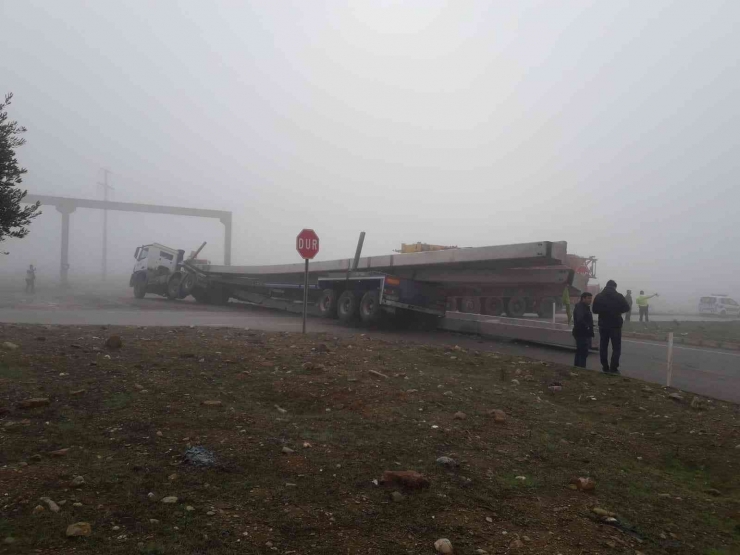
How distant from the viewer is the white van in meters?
47.4

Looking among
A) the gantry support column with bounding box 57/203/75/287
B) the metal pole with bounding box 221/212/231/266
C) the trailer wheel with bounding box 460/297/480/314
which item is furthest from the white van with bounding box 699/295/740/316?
the gantry support column with bounding box 57/203/75/287

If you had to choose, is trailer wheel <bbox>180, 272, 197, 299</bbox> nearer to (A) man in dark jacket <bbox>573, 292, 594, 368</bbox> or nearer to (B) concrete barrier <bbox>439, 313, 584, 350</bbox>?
(B) concrete barrier <bbox>439, 313, 584, 350</bbox>

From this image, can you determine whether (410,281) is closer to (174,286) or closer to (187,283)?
(187,283)

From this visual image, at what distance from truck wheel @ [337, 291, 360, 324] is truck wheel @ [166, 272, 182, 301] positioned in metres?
12.1

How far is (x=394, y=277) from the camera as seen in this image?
1664cm

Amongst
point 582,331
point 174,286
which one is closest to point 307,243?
point 582,331

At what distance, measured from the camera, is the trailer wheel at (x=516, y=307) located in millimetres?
24812

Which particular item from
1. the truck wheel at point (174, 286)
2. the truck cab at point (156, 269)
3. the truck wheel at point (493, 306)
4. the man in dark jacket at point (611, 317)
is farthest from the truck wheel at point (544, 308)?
the truck cab at point (156, 269)

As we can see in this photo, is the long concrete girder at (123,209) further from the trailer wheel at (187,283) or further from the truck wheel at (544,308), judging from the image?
the truck wheel at (544,308)

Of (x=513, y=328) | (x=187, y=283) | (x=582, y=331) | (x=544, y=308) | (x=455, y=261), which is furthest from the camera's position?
(x=187, y=283)

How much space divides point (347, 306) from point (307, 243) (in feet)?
19.1

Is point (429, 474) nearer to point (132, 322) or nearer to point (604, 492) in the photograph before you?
point (604, 492)

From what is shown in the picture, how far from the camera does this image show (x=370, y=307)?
1741 centimetres

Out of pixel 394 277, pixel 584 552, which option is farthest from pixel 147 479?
pixel 394 277
